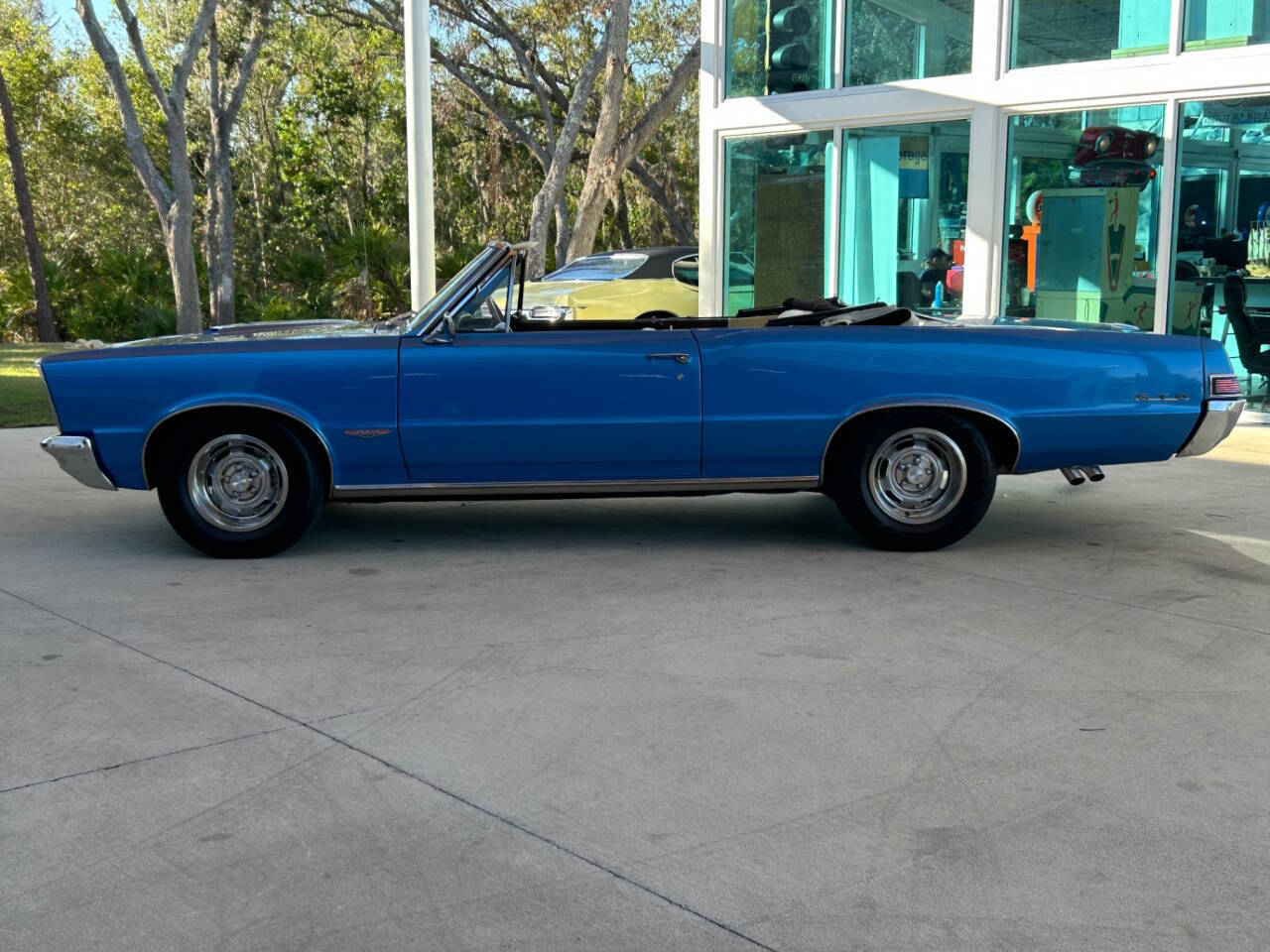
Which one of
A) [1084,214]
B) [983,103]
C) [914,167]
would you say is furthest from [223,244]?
[1084,214]

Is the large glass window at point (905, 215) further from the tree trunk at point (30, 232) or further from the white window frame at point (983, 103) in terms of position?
the tree trunk at point (30, 232)

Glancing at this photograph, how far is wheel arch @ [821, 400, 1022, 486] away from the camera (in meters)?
6.41

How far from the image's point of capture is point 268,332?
6.92 meters

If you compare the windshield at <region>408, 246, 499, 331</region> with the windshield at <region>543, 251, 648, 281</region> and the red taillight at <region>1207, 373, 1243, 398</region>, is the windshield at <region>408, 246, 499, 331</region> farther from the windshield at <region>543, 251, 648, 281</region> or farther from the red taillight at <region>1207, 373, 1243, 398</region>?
the windshield at <region>543, 251, 648, 281</region>

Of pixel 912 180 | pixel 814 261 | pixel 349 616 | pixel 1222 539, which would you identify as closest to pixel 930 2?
pixel 912 180

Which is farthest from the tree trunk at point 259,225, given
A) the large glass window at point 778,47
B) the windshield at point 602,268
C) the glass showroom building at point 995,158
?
the large glass window at point 778,47

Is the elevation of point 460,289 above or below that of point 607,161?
below

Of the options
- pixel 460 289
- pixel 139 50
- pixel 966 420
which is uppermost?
pixel 139 50

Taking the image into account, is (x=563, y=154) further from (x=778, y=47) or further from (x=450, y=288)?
(x=450, y=288)

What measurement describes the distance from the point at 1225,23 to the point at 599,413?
8.14 meters

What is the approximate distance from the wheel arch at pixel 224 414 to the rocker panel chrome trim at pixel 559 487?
195 mm

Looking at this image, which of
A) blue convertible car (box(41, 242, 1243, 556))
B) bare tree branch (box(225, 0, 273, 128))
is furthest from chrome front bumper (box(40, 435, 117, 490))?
bare tree branch (box(225, 0, 273, 128))

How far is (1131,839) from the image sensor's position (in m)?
3.36

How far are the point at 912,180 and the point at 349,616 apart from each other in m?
9.80
